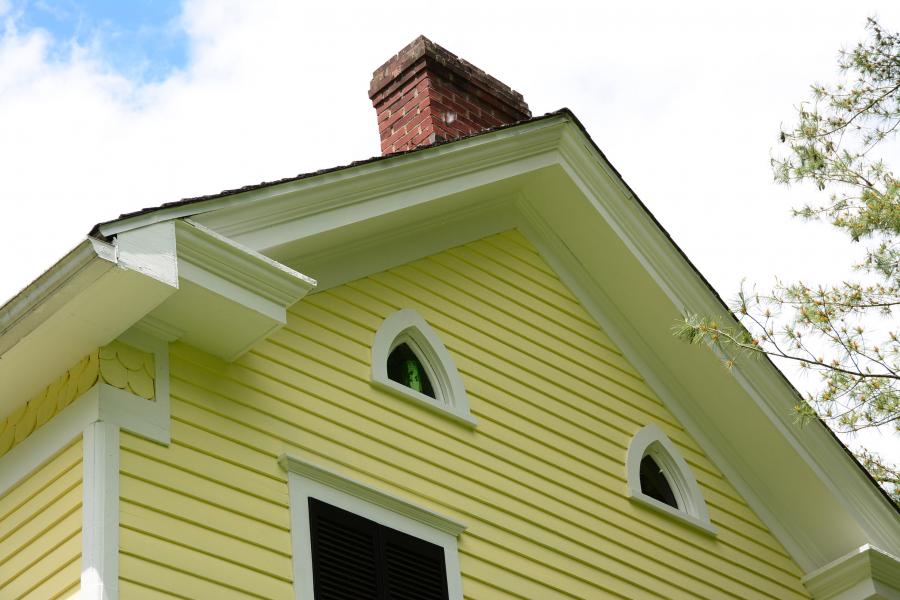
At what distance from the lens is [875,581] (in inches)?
444

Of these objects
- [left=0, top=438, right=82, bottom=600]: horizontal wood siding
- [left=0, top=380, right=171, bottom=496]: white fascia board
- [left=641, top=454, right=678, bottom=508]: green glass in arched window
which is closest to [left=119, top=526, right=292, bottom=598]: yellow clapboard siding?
[left=0, top=438, right=82, bottom=600]: horizontal wood siding

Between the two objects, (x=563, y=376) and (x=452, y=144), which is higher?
(x=452, y=144)

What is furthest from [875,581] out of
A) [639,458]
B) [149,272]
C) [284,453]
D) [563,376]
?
[149,272]

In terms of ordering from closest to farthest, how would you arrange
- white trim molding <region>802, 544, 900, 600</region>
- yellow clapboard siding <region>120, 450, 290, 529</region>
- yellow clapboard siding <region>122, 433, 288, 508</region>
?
yellow clapboard siding <region>120, 450, 290, 529</region>
yellow clapboard siding <region>122, 433, 288, 508</region>
white trim molding <region>802, 544, 900, 600</region>

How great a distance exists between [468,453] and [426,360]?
0.78m

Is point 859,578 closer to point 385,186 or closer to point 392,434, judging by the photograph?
point 392,434

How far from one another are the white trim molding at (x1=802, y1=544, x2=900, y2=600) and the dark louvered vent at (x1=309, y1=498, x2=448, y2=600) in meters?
4.48

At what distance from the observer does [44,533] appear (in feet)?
23.2

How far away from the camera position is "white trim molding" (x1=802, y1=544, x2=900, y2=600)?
11.3 m

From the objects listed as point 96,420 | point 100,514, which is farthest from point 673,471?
point 100,514

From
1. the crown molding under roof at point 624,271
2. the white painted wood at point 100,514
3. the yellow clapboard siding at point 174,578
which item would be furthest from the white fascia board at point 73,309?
the crown molding under roof at point 624,271

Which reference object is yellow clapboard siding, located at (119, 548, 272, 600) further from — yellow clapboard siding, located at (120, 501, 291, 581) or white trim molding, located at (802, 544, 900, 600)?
white trim molding, located at (802, 544, 900, 600)

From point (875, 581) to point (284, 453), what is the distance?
5.72 metres

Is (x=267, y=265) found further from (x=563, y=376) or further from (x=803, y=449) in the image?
(x=803, y=449)
